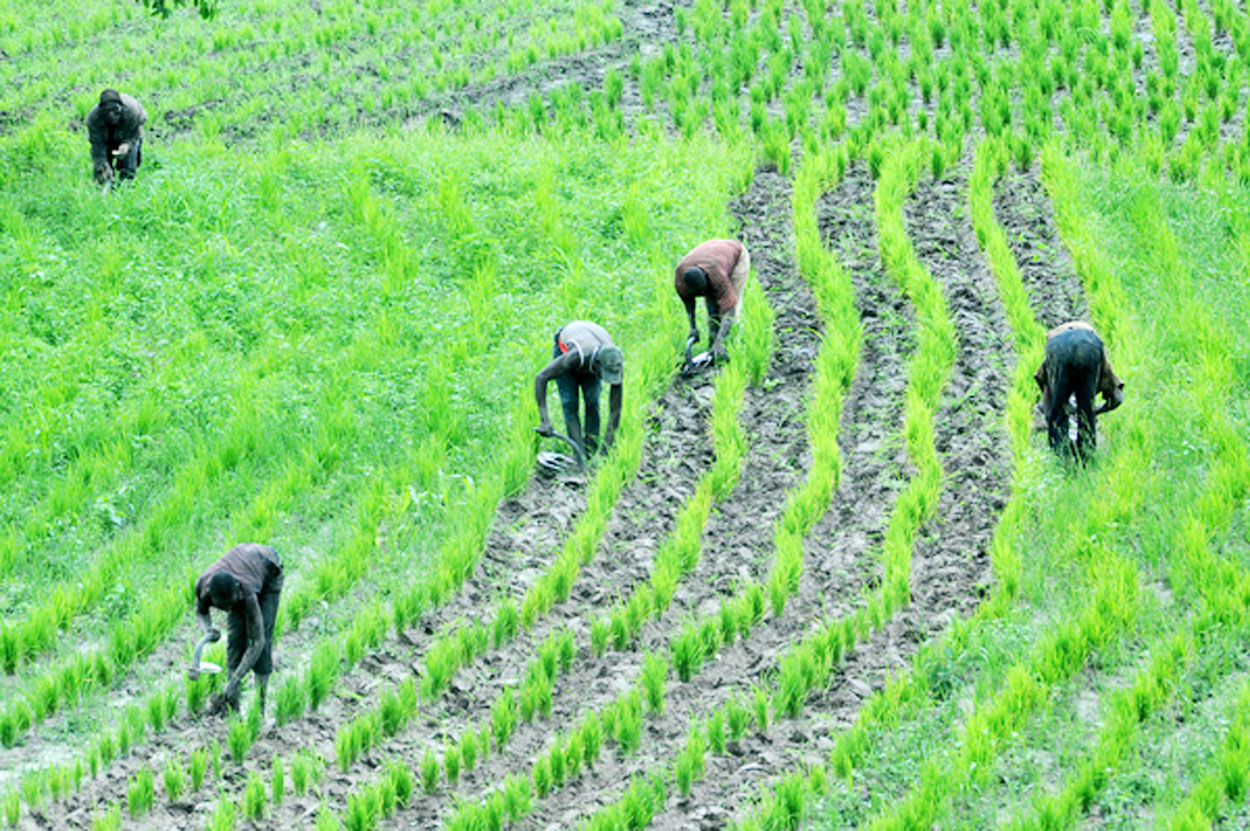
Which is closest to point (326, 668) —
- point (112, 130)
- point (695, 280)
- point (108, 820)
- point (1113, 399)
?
point (108, 820)

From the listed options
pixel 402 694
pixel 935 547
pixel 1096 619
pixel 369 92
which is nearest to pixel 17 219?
pixel 369 92

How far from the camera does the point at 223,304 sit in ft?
35.9

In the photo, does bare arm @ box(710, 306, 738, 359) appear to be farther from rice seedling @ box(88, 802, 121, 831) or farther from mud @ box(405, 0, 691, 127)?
mud @ box(405, 0, 691, 127)

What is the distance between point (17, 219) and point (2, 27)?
9047 mm

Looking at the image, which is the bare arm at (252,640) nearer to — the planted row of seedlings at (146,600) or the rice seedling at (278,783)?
the rice seedling at (278,783)

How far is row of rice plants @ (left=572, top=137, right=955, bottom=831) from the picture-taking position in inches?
236

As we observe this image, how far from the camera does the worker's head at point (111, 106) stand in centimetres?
1242

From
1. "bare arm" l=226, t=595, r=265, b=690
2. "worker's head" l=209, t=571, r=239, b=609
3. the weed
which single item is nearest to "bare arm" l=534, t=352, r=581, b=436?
"bare arm" l=226, t=595, r=265, b=690

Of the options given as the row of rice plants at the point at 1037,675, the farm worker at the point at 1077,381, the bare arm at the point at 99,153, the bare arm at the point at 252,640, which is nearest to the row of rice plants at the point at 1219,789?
the row of rice plants at the point at 1037,675

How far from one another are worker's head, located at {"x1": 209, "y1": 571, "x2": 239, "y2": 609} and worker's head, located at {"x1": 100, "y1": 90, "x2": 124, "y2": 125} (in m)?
7.66

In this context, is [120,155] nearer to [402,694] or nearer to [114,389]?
[114,389]

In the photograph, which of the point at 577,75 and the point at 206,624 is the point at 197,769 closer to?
the point at 206,624

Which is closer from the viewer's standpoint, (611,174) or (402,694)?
(402,694)

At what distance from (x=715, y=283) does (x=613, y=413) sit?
1.41 m
